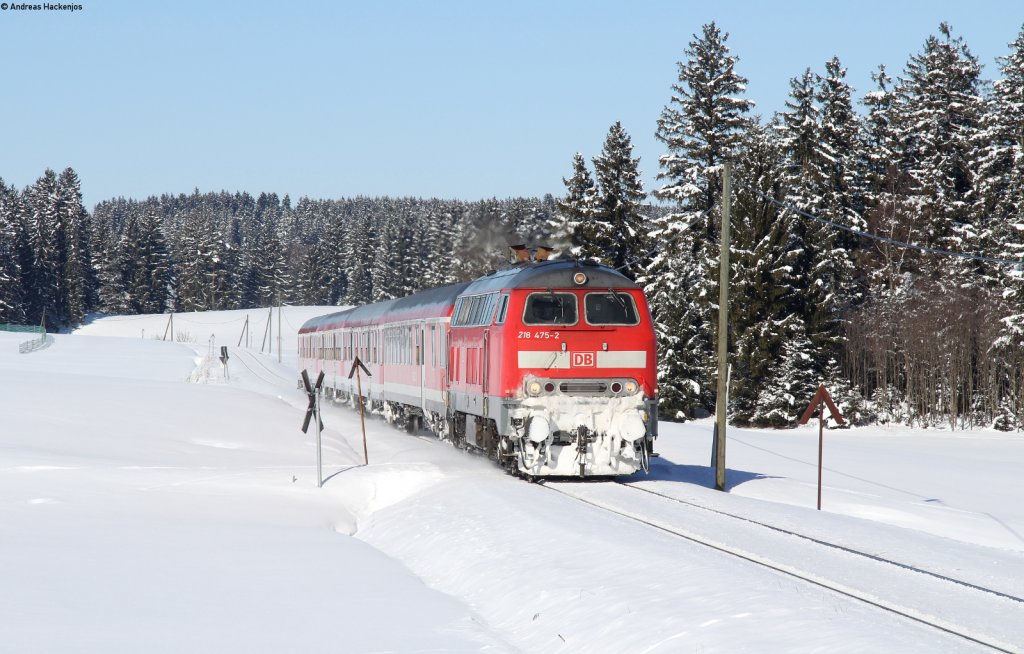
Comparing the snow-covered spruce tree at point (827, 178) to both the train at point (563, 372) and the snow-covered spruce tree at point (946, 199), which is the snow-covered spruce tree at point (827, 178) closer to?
the snow-covered spruce tree at point (946, 199)

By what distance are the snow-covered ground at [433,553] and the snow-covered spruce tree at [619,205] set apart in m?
29.0

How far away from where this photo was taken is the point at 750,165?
48.2 m

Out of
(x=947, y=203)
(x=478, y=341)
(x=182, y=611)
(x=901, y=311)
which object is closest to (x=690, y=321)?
(x=901, y=311)

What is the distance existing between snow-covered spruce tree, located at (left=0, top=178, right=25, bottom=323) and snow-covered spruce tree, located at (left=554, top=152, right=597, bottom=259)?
73.1 meters

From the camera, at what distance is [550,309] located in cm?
1770

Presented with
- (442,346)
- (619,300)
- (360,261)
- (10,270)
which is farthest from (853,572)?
(360,261)

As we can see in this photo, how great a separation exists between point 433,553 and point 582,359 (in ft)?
17.1

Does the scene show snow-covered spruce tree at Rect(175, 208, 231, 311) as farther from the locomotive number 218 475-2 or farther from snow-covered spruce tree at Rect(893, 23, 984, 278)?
the locomotive number 218 475-2

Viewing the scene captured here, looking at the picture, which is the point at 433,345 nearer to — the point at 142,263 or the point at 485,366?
the point at 485,366

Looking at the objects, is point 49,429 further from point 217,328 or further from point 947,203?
point 217,328

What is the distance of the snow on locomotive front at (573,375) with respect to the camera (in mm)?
17031

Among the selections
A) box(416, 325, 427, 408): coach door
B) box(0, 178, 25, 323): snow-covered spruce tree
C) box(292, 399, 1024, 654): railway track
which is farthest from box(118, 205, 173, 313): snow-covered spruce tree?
box(292, 399, 1024, 654): railway track

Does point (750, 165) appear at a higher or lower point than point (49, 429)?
higher

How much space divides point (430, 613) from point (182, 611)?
2.19 meters
